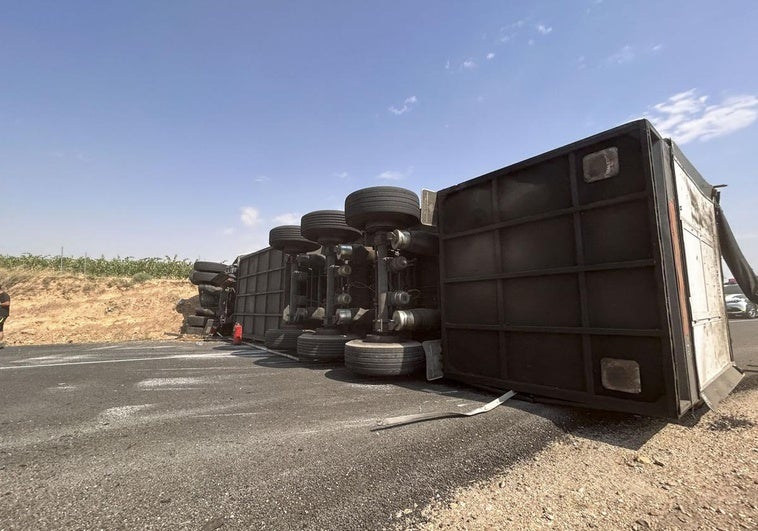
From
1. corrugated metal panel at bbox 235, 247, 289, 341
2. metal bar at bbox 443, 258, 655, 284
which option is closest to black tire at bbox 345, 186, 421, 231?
metal bar at bbox 443, 258, 655, 284

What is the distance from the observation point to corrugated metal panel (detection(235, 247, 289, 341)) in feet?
31.1

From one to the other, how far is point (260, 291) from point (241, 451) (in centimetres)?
872

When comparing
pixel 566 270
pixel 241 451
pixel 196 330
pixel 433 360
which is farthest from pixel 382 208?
pixel 196 330

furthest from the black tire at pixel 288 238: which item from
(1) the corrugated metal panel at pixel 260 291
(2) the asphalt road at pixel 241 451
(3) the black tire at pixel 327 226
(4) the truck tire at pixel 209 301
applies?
(4) the truck tire at pixel 209 301

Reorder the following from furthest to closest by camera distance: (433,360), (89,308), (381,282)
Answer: (89,308)
(381,282)
(433,360)

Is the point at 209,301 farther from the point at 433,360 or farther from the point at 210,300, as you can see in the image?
the point at 433,360

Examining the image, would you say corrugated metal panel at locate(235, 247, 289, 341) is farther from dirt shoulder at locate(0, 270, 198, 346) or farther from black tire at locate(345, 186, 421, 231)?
black tire at locate(345, 186, 421, 231)

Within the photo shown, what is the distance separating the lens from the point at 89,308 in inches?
567

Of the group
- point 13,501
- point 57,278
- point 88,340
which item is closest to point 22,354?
point 88,340

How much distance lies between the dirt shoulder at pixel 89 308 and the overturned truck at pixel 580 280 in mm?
12065

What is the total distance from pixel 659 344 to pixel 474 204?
8.52ft

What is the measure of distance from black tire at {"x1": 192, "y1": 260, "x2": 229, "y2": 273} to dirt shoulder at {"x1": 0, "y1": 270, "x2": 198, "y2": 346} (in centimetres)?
296

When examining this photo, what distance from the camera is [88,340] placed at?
11.7 meters

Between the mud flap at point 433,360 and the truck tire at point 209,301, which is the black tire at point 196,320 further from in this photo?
the mud flap at point 433,360
